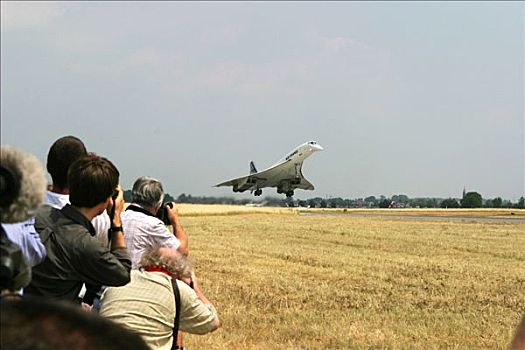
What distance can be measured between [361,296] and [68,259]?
7.69 m

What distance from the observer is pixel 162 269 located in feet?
12.6

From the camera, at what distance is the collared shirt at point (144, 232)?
15.2ft

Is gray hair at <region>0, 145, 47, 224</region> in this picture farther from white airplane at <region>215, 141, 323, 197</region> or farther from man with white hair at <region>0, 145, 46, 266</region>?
white airplane at <region>215, 141, 323, 197</region>

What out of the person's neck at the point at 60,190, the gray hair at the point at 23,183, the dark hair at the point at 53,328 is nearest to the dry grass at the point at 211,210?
the person's neck at the point at 60,190

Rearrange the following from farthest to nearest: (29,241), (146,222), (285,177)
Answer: (285,177)
(146,222)
(29,241)

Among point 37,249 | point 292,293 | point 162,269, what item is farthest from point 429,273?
point 37,249

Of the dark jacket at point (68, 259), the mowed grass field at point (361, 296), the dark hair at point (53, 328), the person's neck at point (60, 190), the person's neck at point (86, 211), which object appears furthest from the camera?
the mowed grass field at point (361, 296)

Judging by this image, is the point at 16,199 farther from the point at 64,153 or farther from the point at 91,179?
the point at 64,153

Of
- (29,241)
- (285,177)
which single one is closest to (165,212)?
(29,241)

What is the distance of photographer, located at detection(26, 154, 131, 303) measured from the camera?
341 cm

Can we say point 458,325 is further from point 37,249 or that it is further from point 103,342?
point 103,342

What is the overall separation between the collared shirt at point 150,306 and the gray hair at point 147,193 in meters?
0.86

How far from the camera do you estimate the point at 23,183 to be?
1154mm

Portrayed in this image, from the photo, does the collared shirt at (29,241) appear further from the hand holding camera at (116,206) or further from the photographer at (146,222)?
the photographer at (146,222)
